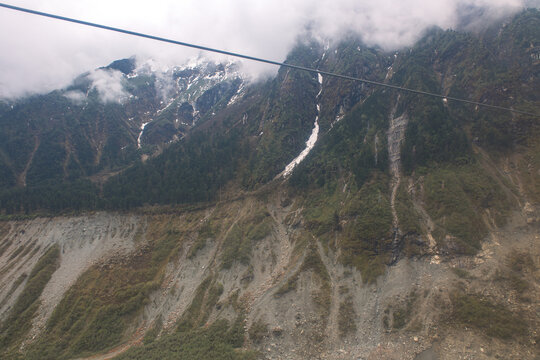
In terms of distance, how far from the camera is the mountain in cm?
4834

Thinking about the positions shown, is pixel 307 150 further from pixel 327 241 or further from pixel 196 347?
pixel 196 347

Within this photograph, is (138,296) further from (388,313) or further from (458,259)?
(458,259)

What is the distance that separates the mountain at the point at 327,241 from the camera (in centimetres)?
4834

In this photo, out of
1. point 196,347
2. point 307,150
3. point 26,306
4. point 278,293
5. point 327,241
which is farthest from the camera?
point 307,150

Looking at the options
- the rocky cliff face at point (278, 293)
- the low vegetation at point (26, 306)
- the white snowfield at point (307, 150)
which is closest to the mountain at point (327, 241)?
the rocky cliff face at point (278, 293)

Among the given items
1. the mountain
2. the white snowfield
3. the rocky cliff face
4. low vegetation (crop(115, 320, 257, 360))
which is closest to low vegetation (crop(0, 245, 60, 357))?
the mountain

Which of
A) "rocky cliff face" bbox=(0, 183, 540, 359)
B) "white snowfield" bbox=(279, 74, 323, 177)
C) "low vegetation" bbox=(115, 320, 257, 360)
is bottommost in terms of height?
"low vegetation" bbox=(115, 320, 257, 360)

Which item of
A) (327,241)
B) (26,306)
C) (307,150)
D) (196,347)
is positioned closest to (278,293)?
(196,347)

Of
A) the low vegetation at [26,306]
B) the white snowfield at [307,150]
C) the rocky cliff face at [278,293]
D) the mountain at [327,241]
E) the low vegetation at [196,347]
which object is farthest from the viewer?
the white snowfield at [307,150]

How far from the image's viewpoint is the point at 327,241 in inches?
2938

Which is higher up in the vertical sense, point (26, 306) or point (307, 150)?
point (307, 150)

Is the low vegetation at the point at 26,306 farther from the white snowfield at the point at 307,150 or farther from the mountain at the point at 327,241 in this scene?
the white snowfield at the point at 307,150

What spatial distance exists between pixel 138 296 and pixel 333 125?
11651 cm

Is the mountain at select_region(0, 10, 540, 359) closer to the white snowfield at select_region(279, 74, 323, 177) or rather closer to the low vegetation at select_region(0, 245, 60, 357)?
the low vegetation at select_region(0, 245, 60, 357)
